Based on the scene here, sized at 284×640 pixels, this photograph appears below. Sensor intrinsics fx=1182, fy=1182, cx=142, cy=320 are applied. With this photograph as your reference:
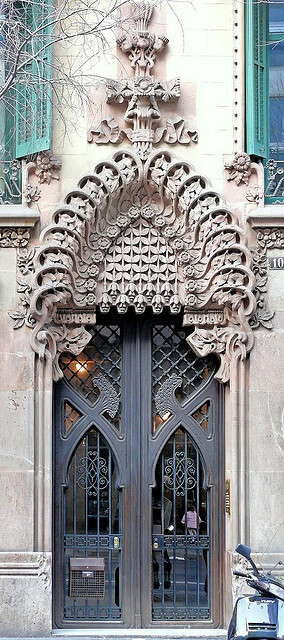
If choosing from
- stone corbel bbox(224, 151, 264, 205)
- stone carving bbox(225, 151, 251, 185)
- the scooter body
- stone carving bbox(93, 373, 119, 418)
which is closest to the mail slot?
stone carving bbox(93, 373, 119, 418)

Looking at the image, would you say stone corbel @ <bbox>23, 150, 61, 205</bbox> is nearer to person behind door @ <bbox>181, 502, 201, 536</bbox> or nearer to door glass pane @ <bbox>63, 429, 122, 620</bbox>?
door glass pane @ <bbox>63, 429, 122, 620</bbox>

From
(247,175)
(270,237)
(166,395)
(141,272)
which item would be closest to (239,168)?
(247,175)

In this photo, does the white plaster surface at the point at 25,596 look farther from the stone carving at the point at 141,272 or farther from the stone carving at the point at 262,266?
the stone carving at the point at 262,266

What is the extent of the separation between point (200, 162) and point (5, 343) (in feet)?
9.96

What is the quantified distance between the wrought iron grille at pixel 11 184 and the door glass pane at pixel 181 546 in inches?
141

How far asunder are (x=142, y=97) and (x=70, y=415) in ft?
12.3

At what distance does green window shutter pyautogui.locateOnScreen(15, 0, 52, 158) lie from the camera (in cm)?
1300

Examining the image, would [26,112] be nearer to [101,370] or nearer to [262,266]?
[101,370]

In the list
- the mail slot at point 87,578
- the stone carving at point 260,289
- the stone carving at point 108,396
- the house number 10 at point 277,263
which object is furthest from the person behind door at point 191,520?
the house number 10 at point 277,263

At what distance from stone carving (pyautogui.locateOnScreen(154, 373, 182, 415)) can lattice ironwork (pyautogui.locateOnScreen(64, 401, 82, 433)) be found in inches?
36.7

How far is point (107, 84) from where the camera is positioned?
524 inches

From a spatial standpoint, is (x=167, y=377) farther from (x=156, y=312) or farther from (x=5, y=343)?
(x=5, y=343)

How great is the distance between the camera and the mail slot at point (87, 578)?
1354cm

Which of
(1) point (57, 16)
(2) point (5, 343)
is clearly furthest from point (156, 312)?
(1) point (57, 16)
